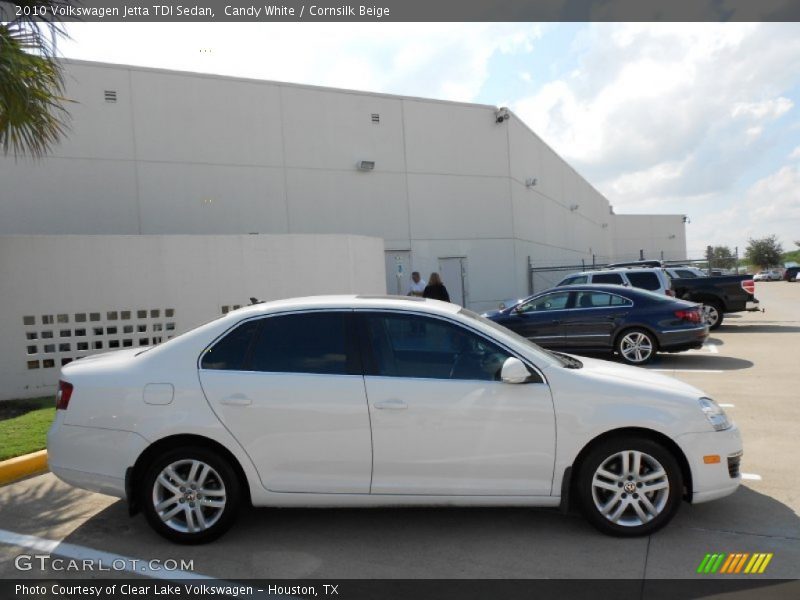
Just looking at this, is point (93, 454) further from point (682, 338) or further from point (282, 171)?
point (282, 171)

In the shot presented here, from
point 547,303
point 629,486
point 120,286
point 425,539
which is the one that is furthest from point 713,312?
point 425,539

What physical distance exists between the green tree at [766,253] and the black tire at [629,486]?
315 ft

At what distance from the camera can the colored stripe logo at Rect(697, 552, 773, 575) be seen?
3621 millimetres

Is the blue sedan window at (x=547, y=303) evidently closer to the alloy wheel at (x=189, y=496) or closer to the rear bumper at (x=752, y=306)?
the rear bumper at (x=752, y=306)

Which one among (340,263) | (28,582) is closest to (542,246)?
(340,263)

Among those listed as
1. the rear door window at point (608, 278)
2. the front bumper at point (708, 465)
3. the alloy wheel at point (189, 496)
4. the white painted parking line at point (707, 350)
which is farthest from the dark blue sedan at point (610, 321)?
the alloy wheel at point (189, 496)

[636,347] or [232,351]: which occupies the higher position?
[232,351]

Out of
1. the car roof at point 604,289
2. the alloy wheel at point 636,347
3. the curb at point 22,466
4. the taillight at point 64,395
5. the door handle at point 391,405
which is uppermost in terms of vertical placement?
the car roof at point 604,289

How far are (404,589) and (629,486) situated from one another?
5.20 ft

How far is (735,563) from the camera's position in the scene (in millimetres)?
3705

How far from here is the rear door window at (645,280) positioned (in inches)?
584

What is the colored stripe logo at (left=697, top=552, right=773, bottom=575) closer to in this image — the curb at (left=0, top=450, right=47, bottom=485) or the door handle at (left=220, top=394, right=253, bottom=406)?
the door handle at (left=220, top=394, right=253, bottom=406)

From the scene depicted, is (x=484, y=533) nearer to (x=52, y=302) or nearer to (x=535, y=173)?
(x=52, y=302)

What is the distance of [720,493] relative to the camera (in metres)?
4.07
